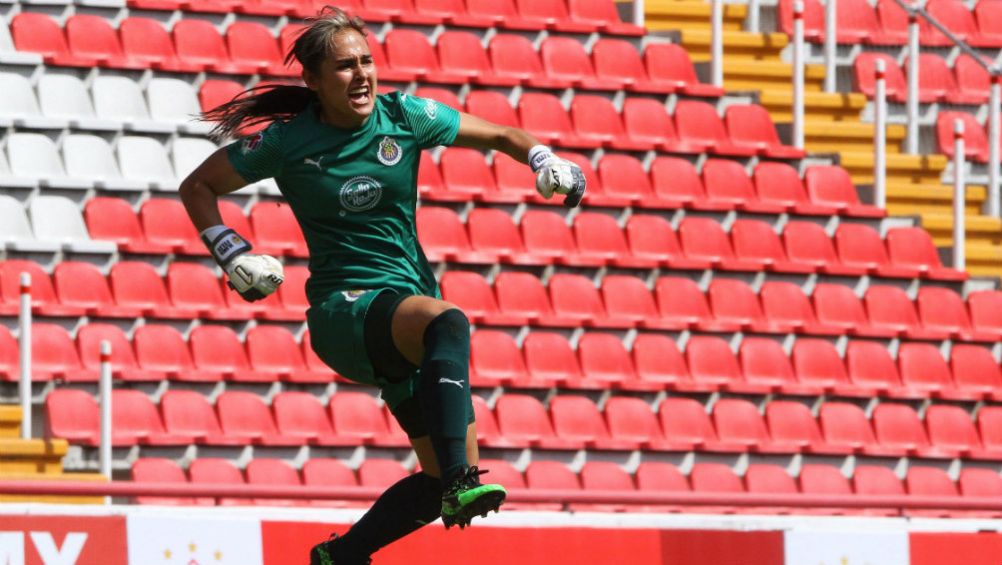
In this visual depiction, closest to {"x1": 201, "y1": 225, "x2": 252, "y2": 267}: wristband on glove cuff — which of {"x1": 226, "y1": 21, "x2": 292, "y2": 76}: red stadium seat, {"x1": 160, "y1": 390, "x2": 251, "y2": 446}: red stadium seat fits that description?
{"x1": 160, "y1": 390, "x2": 251, "y2": 446}: red stadium seat

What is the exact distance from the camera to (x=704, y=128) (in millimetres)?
13961

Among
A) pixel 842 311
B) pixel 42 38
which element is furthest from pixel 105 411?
pixel 842 311

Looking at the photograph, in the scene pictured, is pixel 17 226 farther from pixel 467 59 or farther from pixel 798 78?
pixel 798 78

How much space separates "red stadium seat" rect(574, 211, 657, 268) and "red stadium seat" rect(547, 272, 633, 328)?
0.86 feet

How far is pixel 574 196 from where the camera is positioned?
6004 millimetres

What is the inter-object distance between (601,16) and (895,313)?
3.06 m

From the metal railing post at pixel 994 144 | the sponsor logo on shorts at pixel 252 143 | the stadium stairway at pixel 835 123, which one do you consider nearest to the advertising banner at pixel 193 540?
the sponsor logo on shorts at pixel 252 143

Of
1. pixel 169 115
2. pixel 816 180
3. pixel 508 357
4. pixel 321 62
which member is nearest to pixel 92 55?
pixel 169 115

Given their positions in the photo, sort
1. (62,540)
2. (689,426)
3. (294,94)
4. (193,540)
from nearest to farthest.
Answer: (294,94) → (62,540) → (193,540) → (689,426)

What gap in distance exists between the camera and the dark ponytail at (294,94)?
6.10 meters

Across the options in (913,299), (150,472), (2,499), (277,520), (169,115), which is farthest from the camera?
(913,299)

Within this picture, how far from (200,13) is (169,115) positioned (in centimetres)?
98

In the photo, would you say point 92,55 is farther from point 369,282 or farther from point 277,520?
point 369,282

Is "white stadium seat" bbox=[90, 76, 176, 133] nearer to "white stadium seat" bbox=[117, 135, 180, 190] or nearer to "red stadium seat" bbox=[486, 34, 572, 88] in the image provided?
"white stadium seat" bbox=[117, 135, 180, 190]
